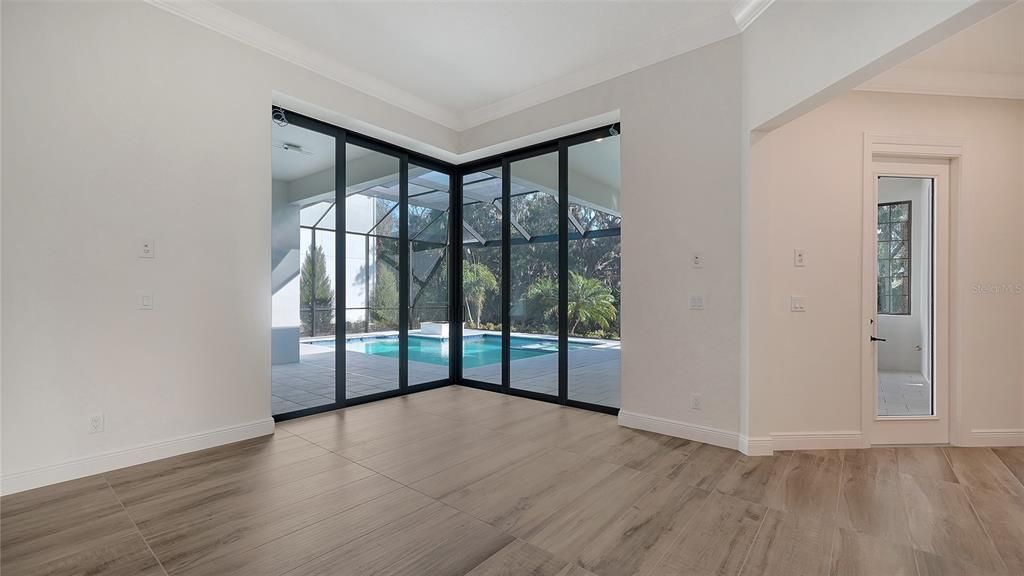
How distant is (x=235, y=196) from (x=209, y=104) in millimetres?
691

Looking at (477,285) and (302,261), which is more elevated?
(302,261)

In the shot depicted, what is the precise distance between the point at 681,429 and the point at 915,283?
2.25 metres

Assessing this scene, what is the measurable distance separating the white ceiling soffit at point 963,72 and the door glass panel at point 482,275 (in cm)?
359

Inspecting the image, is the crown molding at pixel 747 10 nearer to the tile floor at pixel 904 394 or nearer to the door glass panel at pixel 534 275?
the door glass panel at pixel 534 275

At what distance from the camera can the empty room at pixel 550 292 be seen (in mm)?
2178

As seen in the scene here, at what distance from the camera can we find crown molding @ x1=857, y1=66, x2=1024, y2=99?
3.30 m

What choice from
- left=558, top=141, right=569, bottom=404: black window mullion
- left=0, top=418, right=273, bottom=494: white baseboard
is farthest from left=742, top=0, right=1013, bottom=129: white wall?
left=0, top=418, right=273, bottom=494: white baseboard

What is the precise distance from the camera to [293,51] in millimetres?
3682

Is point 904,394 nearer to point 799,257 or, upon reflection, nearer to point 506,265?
point 799,257

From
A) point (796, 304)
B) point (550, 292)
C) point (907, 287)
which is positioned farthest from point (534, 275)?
point (907, 287)

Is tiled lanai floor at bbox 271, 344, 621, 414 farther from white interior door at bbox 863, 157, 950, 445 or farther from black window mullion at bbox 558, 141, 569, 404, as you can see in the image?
white interior door at bbox 863, 157, 950, 445

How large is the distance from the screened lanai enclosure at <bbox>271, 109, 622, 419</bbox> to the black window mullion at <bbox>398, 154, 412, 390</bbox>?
0.6 inches

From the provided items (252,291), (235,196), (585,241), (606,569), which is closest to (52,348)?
(252,291)

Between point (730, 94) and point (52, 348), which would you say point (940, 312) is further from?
point (52, 348)
